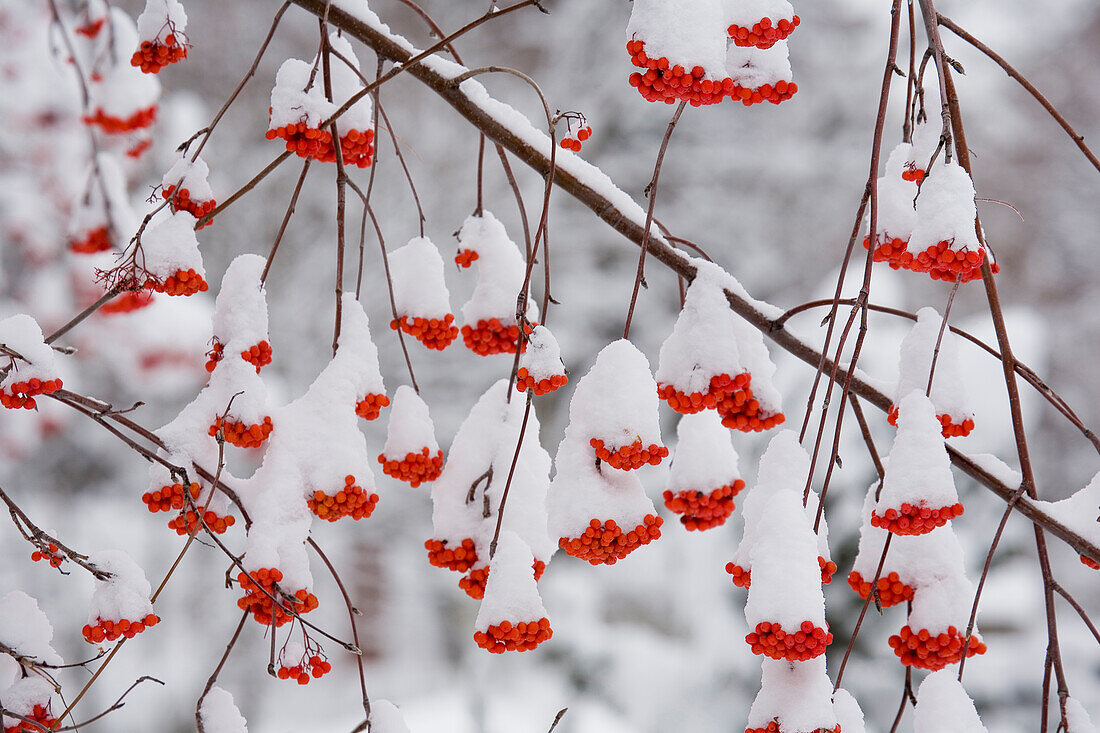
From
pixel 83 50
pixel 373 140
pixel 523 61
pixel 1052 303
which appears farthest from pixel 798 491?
pixel 1052 303

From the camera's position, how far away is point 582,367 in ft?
15.7

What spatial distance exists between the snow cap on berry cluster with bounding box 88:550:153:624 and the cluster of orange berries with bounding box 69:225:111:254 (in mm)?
617

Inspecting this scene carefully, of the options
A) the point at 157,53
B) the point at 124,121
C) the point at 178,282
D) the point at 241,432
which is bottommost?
the point at 241,432

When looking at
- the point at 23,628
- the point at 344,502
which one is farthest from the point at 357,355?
the point at 23,628

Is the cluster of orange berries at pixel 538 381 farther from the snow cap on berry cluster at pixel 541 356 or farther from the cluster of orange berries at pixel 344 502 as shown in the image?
the cluster of orange berries at pixel 344 502

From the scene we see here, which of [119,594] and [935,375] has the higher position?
[935,375]

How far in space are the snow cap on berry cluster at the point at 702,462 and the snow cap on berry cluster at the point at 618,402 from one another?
0.12m

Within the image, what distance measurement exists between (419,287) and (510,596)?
0.36 metres

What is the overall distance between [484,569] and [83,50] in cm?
231

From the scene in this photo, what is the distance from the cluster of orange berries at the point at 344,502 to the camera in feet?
2.41

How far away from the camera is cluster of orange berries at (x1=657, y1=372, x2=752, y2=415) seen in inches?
28.4

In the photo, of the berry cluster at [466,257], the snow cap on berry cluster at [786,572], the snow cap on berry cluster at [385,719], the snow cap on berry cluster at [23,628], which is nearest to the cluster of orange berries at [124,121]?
the berry cluster at [466,257]

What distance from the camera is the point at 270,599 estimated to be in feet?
2.37

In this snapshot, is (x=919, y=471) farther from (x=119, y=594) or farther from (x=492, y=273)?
(x=119, y=594)
